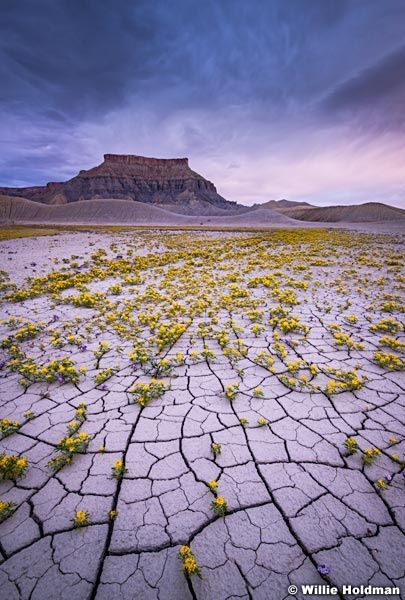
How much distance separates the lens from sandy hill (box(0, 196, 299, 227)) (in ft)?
238

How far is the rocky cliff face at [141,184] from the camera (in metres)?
152

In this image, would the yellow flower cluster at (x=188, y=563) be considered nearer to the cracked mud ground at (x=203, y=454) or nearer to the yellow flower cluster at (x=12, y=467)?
the cracked mud ground at (x=203, y=454)

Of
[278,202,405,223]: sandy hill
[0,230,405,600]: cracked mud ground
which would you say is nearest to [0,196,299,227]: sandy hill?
[278,202,405,223]: sandy hill

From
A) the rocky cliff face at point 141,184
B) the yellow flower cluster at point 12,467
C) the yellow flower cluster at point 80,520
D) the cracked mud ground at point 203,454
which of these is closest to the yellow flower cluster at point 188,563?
the cracked mud ground at point 203,454

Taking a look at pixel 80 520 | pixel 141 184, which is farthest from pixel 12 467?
pixel 141 184

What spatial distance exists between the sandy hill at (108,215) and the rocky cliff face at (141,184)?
213ft

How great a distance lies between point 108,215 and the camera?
264 feet

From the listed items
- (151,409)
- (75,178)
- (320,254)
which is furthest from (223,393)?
(75,178)

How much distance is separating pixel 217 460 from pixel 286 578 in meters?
0.91

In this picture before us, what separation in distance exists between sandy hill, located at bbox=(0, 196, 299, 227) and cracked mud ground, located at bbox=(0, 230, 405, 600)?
220ft

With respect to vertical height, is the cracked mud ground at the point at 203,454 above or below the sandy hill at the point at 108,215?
below

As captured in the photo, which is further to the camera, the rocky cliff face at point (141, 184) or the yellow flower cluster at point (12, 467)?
the rocky cliff face at point (141, 184)

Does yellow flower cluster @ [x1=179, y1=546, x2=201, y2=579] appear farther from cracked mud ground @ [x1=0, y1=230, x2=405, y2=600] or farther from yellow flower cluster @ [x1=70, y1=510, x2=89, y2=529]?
yellow flower cluster @ [x1=70, y1=510, x2=89, y2=529]

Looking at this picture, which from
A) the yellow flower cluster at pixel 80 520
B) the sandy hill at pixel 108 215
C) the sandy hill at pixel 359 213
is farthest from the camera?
the sandy hill at pixel 359 213
